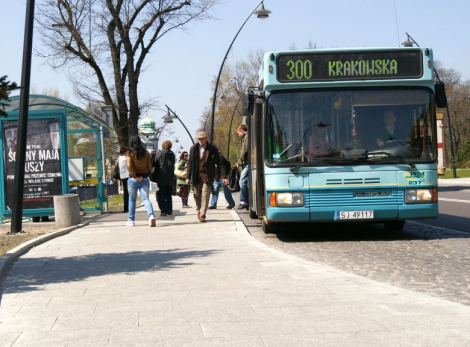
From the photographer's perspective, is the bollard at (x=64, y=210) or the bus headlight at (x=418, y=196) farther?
the bollard at (x=64, y=210)

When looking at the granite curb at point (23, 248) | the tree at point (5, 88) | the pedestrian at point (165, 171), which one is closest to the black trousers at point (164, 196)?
the pedestrian at point (165, 171)

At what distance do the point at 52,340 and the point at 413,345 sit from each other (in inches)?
94.8

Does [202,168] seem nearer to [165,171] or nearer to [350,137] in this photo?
[165,171]

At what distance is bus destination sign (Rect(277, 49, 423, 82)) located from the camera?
12102 mm

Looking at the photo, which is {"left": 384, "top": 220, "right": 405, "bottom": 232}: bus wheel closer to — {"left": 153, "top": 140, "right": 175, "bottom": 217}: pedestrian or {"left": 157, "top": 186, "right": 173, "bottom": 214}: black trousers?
{"left": 153, "top": 140, "right": 175, "bottom": 217}: pedestrian

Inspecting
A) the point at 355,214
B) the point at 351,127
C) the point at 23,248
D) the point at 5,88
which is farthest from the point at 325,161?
the point at 5,88

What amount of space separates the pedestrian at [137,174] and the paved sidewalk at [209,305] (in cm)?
490

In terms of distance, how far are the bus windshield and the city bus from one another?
0.02m

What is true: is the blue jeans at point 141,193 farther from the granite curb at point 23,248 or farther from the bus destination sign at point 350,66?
the bus destination sign at point 350,66

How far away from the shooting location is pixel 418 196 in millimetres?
11867

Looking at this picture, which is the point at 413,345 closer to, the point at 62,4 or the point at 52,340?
the point at 52,340

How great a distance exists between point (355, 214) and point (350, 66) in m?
2.30

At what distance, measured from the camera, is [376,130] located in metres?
11.9

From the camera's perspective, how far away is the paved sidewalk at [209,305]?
5.30 m
